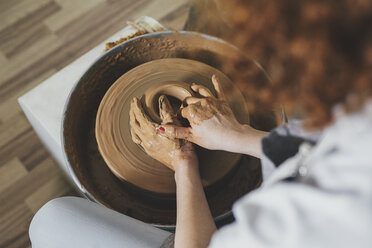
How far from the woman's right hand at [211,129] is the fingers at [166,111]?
4cm

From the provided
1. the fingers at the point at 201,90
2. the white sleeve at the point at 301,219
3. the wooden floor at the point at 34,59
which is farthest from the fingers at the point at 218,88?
the wooden floor at the point at 34,59

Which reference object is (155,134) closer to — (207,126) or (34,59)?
(207,126)

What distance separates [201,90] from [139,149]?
287 millimetres

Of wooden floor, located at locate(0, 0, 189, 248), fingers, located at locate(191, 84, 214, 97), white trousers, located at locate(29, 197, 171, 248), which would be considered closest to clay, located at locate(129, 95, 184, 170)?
fingers, located at locate(191, 84, 214, 97)

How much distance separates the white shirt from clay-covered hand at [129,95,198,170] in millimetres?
494

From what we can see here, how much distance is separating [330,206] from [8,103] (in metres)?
Answer: 1.82

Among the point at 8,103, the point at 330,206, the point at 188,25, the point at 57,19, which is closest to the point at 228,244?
the point at 330,206

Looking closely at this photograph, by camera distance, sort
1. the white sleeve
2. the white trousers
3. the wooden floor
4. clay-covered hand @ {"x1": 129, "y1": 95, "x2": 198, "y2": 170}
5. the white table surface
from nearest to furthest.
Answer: the white sleeve → the white trousers → clay-covered hand @ {"x1": 129, "y1": 95, "x2": 198, "y2": 170} → the white table surface → the wooden floor

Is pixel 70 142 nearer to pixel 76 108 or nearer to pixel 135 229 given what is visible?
pixel 76 108

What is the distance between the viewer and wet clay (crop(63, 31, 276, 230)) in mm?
1125

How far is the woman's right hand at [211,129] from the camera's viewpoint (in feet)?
3.23

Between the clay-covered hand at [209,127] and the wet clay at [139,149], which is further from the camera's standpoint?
the wet clay at [139,149]

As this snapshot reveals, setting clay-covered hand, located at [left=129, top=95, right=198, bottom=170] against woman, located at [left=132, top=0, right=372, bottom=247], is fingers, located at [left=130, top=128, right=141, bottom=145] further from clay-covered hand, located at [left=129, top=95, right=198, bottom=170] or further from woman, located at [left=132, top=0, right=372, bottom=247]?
woman, located at [left=132, top=0, right=372, bottom=247]

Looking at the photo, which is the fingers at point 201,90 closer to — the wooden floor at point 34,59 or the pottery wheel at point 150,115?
the pottery wheel at point 150,115
